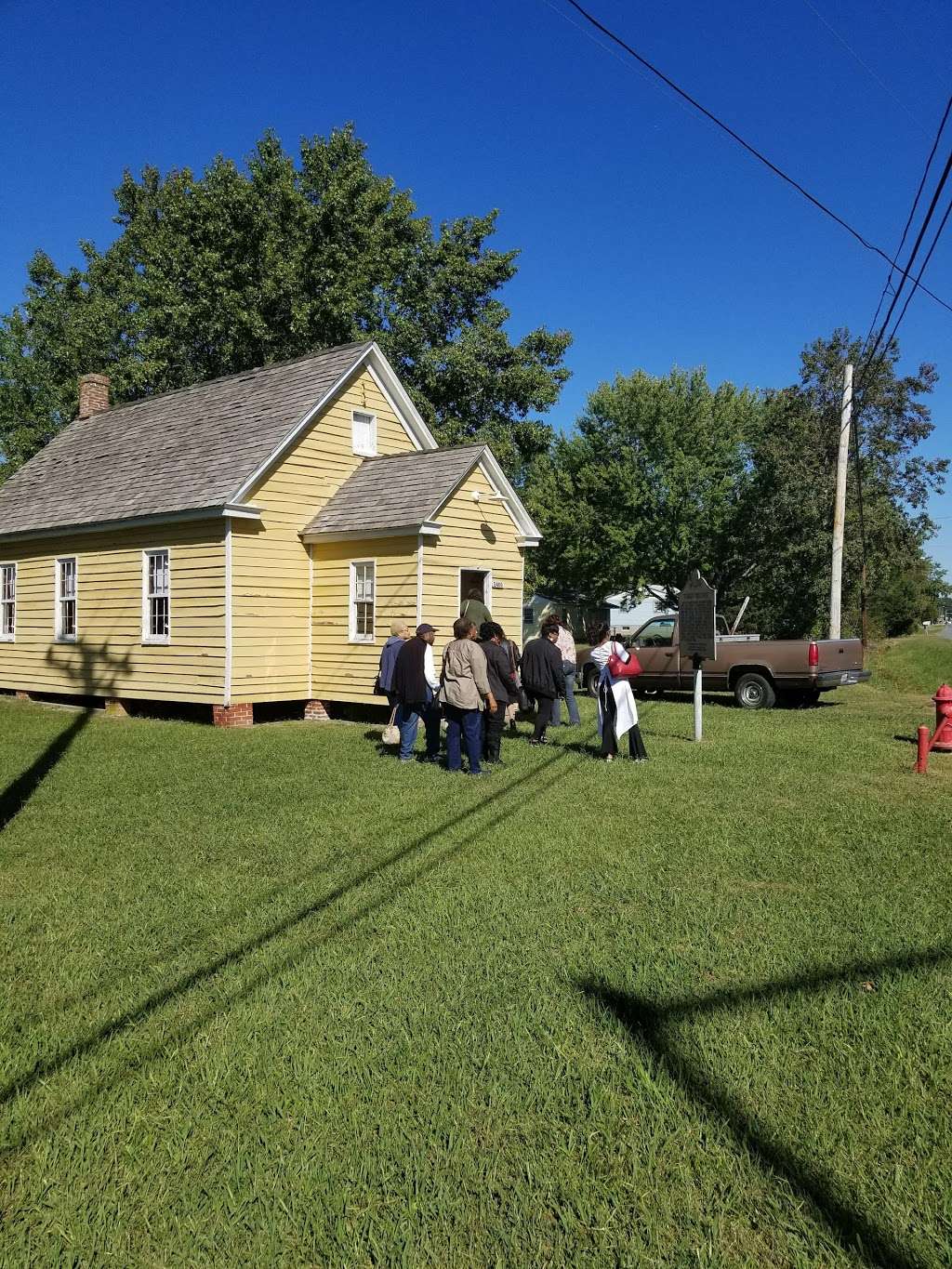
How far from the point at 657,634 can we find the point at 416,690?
33.4ft

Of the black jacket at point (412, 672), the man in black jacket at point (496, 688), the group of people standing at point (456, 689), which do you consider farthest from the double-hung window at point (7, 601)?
the man in black jacket at point (496, 688)

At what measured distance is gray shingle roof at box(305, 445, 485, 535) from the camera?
16484 millimetres

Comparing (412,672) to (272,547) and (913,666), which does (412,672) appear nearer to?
(272,547)

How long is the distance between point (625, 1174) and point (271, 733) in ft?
42.4

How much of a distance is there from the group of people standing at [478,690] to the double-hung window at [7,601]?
13.1m

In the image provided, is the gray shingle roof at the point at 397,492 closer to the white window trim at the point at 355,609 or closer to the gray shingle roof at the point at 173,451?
the white window trim at the point at 355,609

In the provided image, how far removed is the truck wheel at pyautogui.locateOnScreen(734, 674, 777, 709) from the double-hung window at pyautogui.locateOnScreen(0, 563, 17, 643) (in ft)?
53.9

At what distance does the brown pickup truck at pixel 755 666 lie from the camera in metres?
18.0

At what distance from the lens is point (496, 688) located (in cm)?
1220

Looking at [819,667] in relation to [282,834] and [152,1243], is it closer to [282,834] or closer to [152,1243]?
[282,834]

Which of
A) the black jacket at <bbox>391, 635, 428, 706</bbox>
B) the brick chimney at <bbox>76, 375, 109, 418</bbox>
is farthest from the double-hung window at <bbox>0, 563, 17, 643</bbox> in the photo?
the black jacket at <bbox>391, 635, 428, 706</bbox>

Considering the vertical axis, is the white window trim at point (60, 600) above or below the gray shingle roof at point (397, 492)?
below

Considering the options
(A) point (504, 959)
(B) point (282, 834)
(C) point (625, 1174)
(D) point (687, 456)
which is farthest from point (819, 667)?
(D) point (687, 456)

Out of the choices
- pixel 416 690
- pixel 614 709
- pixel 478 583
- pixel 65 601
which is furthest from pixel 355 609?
pixel 65 601
